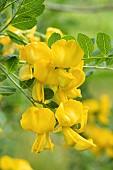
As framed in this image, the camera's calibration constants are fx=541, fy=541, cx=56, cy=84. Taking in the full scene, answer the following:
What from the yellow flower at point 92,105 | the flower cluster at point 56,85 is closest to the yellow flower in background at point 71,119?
the flower cluster at point 56,85

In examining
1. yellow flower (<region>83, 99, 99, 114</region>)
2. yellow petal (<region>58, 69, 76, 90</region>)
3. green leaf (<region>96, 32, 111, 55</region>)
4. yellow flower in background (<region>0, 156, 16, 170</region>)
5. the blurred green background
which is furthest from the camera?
yellow flower (<region>83, 99, 99, 114</region>)

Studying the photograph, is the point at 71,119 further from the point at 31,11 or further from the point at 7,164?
the point at 7,164

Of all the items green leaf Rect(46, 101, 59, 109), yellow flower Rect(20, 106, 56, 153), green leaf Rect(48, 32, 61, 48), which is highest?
green leaf Rect(48, 32, 61, 48)

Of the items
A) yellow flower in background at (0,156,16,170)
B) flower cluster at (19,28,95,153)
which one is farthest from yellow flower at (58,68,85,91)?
yellow flower in background at (0,156,16,170)

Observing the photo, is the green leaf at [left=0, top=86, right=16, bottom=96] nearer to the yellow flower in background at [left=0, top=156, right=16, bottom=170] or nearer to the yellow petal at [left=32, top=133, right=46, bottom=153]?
the yellow petal at [left=32, top=133, right=46, bottom=153]

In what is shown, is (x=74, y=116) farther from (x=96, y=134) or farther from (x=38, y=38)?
(x=96, y=134)

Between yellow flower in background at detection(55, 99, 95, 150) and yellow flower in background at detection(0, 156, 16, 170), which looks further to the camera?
yellow flower in background at detection(0, 156, 16, 170)

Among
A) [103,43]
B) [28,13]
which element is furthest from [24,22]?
[103,43]

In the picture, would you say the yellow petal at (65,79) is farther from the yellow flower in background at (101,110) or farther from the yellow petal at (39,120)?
the yellow flower in background at (101,110)
